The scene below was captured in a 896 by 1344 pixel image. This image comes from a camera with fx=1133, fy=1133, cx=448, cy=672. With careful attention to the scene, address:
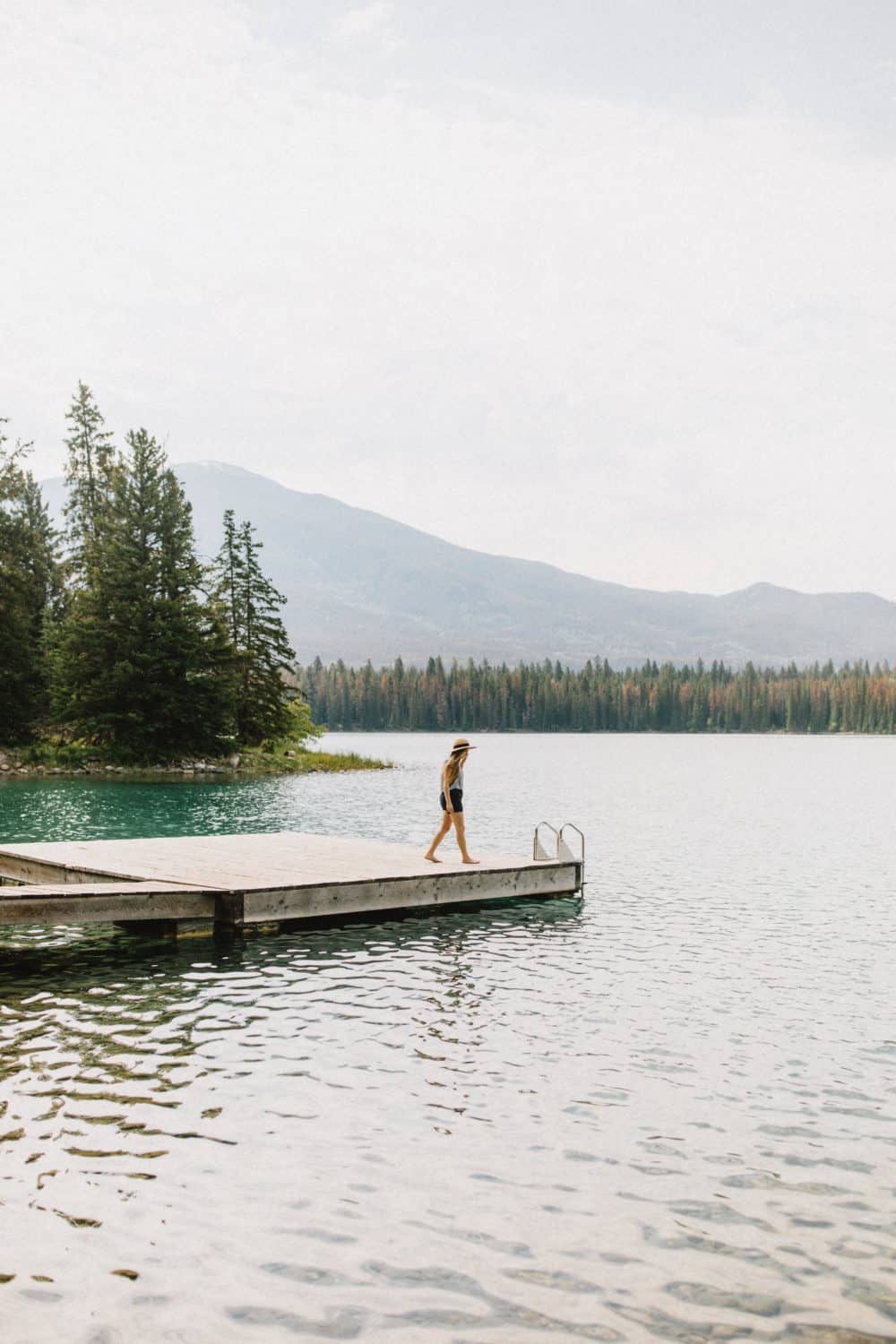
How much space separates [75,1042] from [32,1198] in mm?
4122

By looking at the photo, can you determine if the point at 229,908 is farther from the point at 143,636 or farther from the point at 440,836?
the point at 143,636

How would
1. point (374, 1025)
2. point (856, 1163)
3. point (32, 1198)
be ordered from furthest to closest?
1. point (374, 1025)
2. point (856, 1163)
3. point (32, 1198)

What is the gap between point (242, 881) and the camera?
62.5 feet

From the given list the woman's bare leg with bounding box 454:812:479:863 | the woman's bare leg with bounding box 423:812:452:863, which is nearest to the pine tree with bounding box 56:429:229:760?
the woman's bare leg with bounding box 423:812:452:863

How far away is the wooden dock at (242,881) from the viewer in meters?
16.8

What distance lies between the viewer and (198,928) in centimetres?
1861

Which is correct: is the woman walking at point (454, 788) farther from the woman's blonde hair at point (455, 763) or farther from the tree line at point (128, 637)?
the tree line at point (128, 637)

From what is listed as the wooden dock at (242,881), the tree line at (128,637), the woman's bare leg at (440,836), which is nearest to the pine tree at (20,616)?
the tree line at (128,637)

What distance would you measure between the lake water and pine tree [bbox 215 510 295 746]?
2004 inches

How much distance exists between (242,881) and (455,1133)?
1007 cm

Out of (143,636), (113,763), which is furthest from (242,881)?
(143,636)

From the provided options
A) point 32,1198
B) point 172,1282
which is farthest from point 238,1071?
point 172,1282

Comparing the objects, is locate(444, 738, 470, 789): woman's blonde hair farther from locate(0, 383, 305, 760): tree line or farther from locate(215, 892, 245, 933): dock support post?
locate(0, 383, 305, 760): tree line

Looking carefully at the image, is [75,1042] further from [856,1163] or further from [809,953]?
[809,953]
